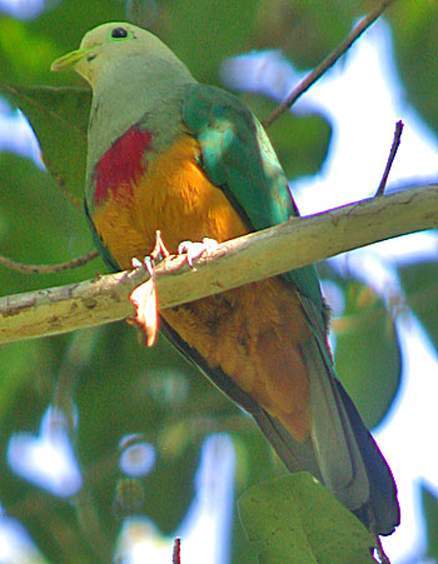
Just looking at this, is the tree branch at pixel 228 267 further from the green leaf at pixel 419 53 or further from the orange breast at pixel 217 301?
the green leaf at pixel 419 53

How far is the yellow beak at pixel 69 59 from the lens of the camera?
414cm

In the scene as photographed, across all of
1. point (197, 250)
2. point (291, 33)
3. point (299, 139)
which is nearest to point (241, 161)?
point (197, 250)

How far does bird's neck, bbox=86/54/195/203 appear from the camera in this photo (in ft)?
12.2

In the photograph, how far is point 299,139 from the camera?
15.0ft

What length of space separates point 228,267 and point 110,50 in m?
1.40

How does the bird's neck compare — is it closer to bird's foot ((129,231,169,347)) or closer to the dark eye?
the dark eye

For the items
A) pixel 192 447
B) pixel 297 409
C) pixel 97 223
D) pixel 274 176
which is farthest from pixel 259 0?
pixel 192 447

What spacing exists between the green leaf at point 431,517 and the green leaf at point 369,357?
0.30m

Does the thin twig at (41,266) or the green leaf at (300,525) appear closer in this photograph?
the green leaf at (300,525)

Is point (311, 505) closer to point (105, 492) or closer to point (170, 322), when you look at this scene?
point (170, 322)

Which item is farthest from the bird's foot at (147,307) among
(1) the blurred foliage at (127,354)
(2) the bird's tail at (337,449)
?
(1) the blurred foliage at (127,354)

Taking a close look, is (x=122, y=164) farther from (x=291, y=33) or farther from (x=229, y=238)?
(x=291, y=33)

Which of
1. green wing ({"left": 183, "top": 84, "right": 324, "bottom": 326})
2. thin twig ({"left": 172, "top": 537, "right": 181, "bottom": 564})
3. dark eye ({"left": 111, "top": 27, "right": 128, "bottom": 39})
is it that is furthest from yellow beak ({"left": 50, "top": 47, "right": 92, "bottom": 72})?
thin twig ({"left": 172, "top": 537, "right": 181, "bottom": 564})

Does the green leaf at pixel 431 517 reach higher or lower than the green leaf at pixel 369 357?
lower
